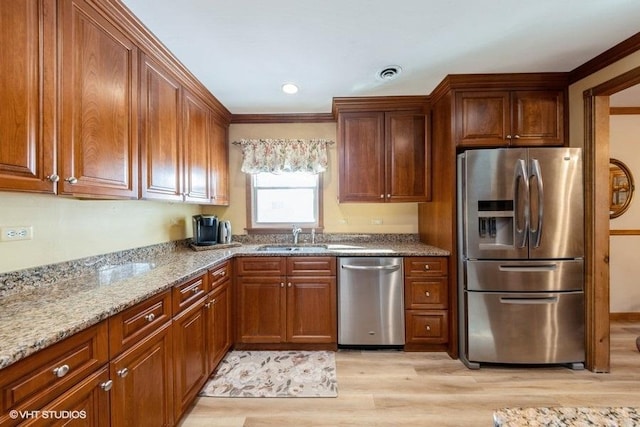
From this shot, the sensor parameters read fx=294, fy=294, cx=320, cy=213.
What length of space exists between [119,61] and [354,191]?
2149 millimetres

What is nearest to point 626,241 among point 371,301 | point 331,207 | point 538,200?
point 538,200

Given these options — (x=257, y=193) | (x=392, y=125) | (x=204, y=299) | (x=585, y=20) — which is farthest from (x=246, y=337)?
(x=585, y=20)

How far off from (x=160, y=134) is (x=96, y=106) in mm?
557

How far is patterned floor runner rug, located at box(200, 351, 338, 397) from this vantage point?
2146 millimetres

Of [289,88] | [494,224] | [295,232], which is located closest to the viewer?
[494,224]

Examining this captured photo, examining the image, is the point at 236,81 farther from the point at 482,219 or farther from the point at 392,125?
the point at 482,219

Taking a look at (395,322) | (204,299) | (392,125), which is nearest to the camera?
(204,299)

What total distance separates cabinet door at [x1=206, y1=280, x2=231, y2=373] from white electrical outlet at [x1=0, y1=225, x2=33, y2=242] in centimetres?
110

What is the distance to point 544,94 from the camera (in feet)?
8.43

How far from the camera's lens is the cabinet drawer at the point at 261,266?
2.76m

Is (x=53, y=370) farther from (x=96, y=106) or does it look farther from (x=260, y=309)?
(x=260, y=309)

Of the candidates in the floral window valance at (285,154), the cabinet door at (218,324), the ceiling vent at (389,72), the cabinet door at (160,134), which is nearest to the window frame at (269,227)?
the floral window valance at (285,154)

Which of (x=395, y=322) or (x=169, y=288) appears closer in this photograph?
(x=169, y=288)

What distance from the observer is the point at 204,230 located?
119 inches
